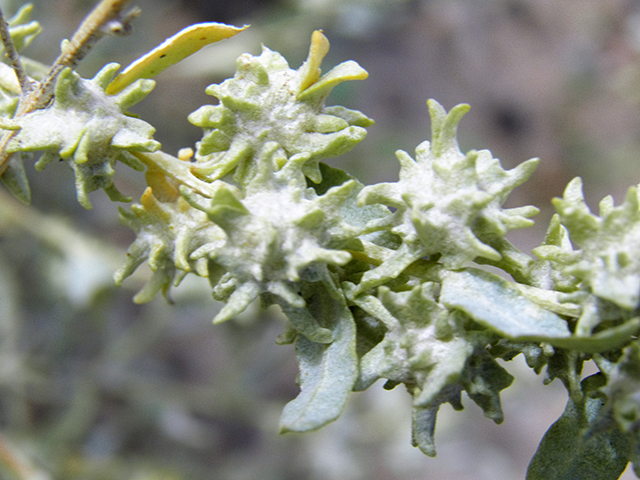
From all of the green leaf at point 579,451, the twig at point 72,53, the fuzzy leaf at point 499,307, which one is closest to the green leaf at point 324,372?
the fuzzy leaf at point 499,307

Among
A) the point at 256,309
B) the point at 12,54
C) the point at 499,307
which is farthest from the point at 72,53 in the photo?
the point at 256,309

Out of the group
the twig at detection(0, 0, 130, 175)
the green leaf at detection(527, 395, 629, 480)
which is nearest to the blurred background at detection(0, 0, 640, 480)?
the twig at detection(0, 0, 130, 175)

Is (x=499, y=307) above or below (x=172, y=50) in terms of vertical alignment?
below

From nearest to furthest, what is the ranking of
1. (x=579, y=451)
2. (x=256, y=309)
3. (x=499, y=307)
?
1. (x=499, y=307)
2. (x=579, y=451)
3. (x=256, y=309)

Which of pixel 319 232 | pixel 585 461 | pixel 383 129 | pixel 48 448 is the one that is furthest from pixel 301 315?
pixel 383 129

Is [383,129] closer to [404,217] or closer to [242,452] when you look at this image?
[242,452]

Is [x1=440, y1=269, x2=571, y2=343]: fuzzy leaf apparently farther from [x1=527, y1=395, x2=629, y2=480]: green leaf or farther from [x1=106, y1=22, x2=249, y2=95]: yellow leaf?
[x1=106, y1=22, x2=249, y2=95]: yellow leaf

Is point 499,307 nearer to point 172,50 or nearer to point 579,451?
point 579,451
